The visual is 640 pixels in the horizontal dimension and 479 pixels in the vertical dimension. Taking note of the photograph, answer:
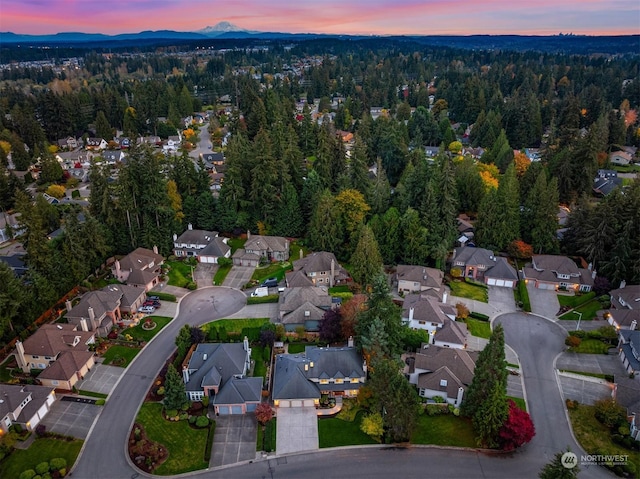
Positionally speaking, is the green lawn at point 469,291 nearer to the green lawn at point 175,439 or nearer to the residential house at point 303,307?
the residential house at point 303,307

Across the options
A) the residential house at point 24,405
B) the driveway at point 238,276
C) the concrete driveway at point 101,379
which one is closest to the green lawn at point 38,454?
the residential house at point 24,405

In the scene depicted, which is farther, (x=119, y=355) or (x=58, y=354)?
(x=119, y=355)

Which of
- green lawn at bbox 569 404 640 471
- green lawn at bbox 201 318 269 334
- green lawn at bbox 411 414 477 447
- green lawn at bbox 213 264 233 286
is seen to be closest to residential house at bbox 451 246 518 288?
green lawn at bbox 569 404 640 471

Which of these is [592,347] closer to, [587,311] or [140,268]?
[587,311]

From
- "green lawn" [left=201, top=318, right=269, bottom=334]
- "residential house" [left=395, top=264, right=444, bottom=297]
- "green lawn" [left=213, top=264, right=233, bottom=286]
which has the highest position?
"residential house" [left=395, top=264, right=444, bottom=297]

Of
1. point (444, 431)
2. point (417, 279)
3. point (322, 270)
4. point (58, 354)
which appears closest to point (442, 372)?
point (444, 431)

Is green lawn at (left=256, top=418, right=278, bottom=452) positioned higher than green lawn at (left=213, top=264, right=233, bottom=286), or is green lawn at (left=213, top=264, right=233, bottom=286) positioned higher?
green lawn at (left=213, top=264, right=233, bottom=286)

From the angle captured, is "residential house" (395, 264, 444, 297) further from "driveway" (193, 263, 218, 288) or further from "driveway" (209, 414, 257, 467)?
"driveway" (209, 414, 257, 467)
